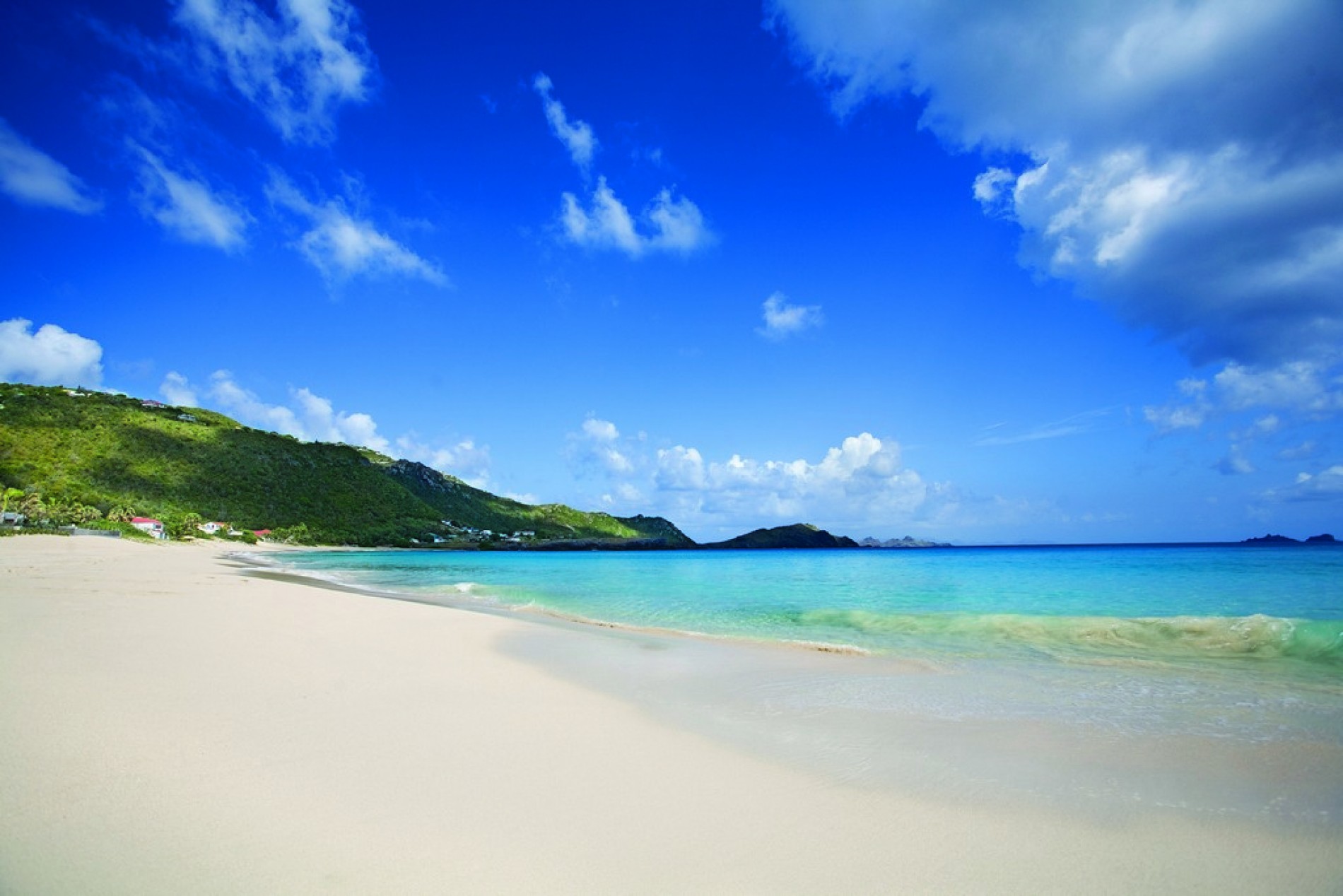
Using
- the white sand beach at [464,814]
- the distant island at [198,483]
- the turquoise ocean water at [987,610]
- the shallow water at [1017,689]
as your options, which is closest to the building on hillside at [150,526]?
the distant island at [198,483]

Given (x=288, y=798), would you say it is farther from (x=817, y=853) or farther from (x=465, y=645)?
(x=465, y=645)

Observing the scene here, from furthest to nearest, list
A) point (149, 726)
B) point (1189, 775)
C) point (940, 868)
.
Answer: point (1189, 775) < point (149, 726) < point (940, 868)

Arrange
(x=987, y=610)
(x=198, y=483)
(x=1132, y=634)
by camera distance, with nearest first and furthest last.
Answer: (x=1132, y=634), (x=987, y=610), (x=198, y=483)

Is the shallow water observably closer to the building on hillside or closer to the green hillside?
the building on hillside

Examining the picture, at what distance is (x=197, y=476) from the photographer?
276ft

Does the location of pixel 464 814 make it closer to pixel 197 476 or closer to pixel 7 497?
pixel 7 497

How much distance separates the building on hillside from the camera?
60.2m

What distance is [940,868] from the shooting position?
11.8ft

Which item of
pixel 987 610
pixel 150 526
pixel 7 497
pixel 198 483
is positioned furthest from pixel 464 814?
pixel 198 483

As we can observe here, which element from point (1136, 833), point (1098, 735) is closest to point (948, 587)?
point (1098, 735)

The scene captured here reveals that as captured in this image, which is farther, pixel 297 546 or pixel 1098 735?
pixel 297 546

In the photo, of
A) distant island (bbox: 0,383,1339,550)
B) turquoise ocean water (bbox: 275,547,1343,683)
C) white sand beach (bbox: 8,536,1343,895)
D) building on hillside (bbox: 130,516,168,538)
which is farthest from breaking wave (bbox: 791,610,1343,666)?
building on hillside (bbox: 130,516,168,538)

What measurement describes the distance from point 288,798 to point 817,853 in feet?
11.4

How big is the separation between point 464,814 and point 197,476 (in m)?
103
